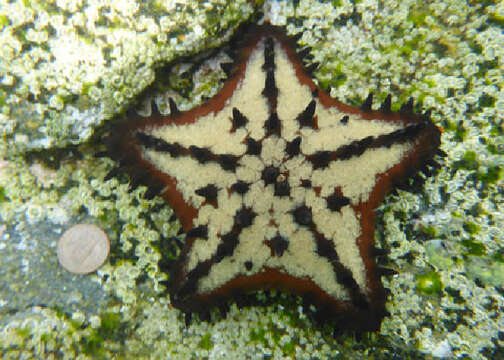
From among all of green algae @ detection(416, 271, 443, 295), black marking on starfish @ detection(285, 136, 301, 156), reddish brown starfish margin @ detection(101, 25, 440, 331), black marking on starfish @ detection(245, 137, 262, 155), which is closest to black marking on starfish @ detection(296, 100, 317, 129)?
reddish brown starfish margin @ detection(101, 25, 440, 331)

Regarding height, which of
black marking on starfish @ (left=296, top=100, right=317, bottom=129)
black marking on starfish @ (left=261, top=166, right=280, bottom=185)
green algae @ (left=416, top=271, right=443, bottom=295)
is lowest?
green algae @ (left=416, top=271, right=443, bottom=295)

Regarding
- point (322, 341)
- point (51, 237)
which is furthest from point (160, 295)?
point (322, 341)

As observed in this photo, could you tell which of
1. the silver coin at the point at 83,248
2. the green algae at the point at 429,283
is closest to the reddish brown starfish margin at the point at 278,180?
the green algae at the point at 429,283

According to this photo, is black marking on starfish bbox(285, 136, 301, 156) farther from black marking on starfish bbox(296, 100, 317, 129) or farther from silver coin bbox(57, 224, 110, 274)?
silver coin bbox(57, 224, 110, 274)

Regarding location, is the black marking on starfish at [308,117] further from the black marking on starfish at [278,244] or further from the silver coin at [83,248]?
the silver coin at [83,248]

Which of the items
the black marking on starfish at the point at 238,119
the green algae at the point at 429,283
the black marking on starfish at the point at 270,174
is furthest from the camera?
the green algae at the point at 429,283

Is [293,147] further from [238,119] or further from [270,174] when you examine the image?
[238,119]
